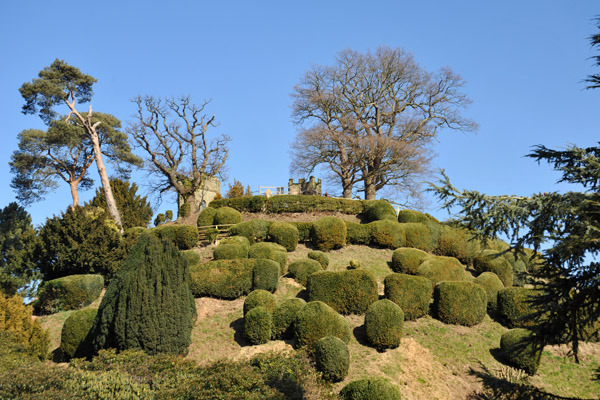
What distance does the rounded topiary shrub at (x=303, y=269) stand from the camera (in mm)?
20484

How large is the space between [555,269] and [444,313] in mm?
9558

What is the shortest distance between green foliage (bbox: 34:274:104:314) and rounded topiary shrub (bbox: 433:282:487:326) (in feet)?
45.2

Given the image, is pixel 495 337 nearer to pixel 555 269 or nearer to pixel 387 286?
pixel 387 286

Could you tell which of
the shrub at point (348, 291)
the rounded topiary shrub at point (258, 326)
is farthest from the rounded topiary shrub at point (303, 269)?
the rounded topiary shrub at point (258, 326)

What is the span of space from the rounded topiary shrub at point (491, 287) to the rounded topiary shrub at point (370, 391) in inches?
319

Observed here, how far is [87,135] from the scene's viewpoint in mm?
31062

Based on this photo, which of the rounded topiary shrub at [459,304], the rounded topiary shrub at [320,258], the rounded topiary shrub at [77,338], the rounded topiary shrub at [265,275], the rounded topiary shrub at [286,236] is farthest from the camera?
Result: the rounded topiary shrub at [286,236]

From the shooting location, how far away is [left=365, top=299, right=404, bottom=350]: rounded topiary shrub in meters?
15.8

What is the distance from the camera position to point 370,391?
40.9 ft

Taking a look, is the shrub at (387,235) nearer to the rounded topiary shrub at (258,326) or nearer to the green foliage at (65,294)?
the rounded topiary shrub at (258,326)

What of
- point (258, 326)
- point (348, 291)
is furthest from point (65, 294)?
point (348, 291)

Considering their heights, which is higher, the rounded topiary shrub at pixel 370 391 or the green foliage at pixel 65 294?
the green foliage at pixel 65 294

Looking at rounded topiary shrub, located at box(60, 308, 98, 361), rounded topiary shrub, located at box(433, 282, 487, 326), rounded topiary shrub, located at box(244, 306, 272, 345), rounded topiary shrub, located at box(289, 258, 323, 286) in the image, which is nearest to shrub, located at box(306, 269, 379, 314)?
rounded topiary shrub, located at box(289, 258, 323, 286)

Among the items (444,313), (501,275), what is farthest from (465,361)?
(501,275)
